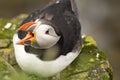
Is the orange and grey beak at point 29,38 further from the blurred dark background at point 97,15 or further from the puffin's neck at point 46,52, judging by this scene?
the blurred dark background at point 97,15

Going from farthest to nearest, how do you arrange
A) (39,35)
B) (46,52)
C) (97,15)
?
(97,15)
(46,52)
(39,35)

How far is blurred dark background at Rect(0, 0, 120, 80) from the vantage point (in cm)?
826

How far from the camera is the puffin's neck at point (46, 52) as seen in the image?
4.09 metres

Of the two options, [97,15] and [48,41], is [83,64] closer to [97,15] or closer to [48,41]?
[48,41]

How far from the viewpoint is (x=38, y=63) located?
419 centimetres

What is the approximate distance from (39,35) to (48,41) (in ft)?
0.42

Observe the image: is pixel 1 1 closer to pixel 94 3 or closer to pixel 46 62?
pixel 94 3

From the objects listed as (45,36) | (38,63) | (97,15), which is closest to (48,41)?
(45,36)

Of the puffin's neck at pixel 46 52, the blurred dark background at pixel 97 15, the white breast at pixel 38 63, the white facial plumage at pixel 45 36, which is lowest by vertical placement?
the blurred dark background at pixel 97 15

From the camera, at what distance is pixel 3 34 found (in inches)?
200

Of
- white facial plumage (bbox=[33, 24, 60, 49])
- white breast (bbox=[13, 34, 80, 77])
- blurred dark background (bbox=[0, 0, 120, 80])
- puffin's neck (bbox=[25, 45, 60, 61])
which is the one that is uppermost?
white facial plumage (bbox=[33, 24, 60, 49])


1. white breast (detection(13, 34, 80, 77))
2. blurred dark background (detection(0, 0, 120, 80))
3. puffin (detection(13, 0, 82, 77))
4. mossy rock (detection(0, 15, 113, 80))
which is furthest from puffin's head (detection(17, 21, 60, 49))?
blurred dark background (detection(0, 0, 120, 80))

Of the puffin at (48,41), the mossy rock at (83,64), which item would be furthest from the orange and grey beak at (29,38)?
the mossy rock at (83,64)

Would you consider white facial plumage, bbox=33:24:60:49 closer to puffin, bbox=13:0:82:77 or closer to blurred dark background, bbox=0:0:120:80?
puffin, bbox=13:0:82:77
